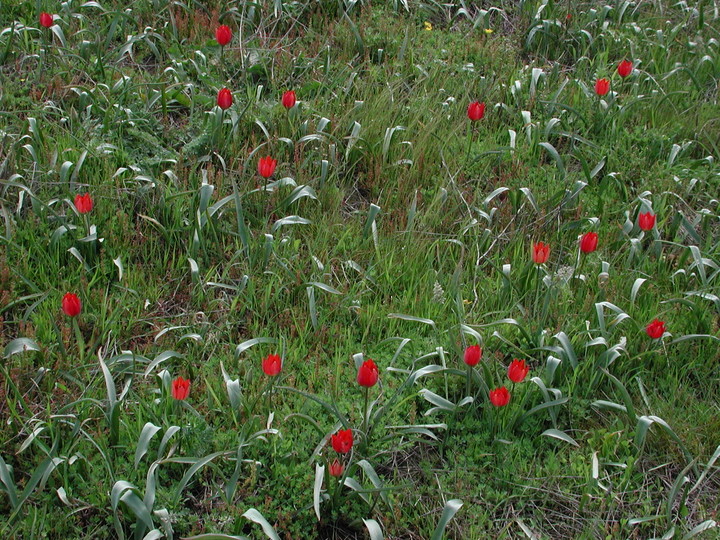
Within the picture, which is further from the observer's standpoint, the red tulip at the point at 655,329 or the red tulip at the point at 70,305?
the red tulip at the point at 655,329

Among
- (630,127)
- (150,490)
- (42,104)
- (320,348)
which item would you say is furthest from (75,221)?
(630,127)

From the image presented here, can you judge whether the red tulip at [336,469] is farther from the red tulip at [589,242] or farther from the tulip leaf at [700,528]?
the red tulip at [589,242]

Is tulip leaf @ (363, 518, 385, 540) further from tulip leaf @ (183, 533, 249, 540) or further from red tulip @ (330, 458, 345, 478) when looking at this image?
tulip leaf @ (183, 533, 249, 540)

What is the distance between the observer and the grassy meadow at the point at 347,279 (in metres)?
2.44

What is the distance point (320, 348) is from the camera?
2.92 metres

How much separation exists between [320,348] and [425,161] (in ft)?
4.46

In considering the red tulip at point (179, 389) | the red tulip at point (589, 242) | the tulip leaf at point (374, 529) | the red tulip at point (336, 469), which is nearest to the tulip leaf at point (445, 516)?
the tulip leaf at point (374, 529)

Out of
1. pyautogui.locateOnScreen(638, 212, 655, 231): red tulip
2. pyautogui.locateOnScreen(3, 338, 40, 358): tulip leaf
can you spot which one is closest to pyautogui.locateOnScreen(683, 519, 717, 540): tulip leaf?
pyautogui.locateOnScreen(638, 212, 655, 231): red tulip

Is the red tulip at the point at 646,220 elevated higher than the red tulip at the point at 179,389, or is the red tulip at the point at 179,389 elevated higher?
the red tulip at the point at 646,220

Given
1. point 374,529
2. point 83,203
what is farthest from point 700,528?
point 83,203

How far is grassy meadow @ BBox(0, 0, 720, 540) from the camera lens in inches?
96.2

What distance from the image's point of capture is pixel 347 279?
3.22 metres

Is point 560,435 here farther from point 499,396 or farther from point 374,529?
point 374,529

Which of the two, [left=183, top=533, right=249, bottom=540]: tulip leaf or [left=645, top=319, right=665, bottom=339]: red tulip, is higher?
[left=645, top=319, right=665, bottom=339]: red tulip
